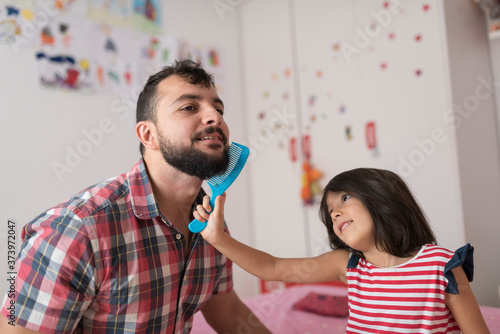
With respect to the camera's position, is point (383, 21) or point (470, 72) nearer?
point (470, 72)

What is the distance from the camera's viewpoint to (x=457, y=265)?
1036mm

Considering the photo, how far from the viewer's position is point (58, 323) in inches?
37.1

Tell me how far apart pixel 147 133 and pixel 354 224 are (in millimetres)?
643

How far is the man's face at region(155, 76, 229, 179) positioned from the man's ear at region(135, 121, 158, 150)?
0.09ft

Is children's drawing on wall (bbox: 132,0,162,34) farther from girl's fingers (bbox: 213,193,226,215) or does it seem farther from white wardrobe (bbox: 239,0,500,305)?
girl's fingers (bbox: 213,193,226,215)

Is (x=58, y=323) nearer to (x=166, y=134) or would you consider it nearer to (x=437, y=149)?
(x=166, y=134)

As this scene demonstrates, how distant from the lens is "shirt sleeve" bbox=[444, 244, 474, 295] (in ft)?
3.39

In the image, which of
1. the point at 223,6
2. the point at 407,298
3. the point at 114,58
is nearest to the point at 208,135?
the point at 407,298

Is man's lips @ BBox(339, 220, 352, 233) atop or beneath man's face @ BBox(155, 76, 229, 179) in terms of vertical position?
beneath

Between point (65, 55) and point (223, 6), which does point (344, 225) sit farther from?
point (223, 6)

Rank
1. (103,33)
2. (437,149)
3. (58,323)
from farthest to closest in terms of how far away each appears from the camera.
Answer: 1. (103,33)
2. (437,149)
3. (58,323)

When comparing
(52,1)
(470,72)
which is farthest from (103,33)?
(470,72)

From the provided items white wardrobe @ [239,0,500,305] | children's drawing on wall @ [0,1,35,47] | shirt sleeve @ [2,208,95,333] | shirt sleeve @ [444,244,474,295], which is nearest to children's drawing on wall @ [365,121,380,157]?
white wardrobe @ [239,0,500,305]

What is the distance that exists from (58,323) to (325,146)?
1.88 metres
